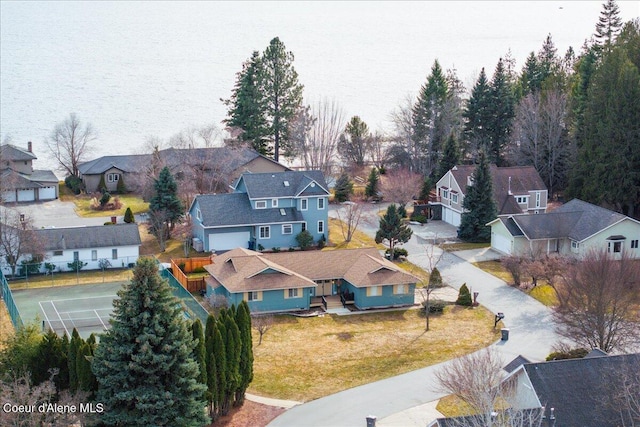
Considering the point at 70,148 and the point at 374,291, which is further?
the point at 70,148

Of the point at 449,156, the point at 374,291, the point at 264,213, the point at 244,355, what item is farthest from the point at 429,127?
the point at 244,355

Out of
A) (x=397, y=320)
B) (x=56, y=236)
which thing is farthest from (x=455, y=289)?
(x=56, y=236)

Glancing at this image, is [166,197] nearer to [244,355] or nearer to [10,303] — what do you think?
[10,303]

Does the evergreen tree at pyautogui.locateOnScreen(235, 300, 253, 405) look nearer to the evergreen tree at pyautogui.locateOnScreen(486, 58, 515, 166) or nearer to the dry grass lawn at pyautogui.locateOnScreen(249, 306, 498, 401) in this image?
the dry grass lawn at pyautogui.locateOnScreen(249, 306, 498, 401)

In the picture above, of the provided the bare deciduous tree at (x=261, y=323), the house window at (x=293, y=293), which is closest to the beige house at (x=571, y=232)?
the house window at (x=293, y=293)

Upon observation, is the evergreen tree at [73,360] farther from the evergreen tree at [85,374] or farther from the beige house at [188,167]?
the beige house at [188,167]

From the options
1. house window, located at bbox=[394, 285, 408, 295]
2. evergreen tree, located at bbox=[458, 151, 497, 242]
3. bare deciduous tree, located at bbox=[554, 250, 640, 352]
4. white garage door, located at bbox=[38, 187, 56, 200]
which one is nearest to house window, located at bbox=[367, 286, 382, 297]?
house window, located at bbox=[394, 285, 408, 295]
